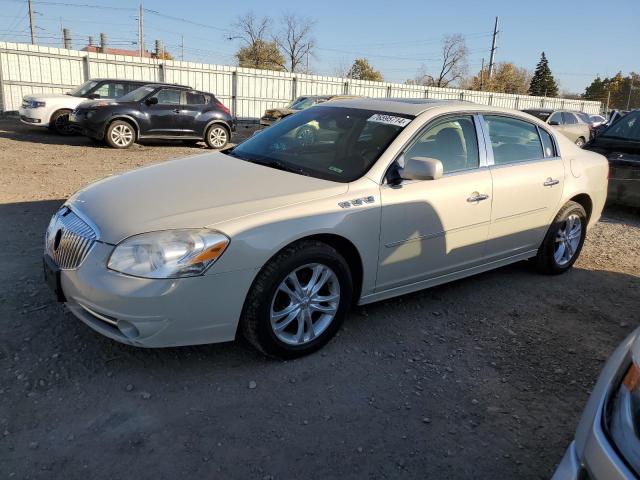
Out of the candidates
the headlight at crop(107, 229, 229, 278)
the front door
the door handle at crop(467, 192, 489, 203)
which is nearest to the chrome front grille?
the headlight at crop(107, 229, 229, 278)

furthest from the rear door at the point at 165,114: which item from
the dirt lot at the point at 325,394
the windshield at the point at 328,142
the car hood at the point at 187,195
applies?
the car hood at the point at 187,195

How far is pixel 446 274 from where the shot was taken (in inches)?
162

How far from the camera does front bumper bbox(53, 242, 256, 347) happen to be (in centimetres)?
277

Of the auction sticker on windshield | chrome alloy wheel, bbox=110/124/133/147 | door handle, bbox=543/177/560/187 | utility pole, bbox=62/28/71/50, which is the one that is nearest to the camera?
the auction sticker on windshield

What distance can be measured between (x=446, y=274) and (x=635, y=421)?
2655 millimetres

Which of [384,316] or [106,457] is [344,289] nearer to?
[384,316]

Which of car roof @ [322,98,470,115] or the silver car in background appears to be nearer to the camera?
the silver car in background

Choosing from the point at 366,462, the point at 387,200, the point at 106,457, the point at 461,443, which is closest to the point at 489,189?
the point at 387,200

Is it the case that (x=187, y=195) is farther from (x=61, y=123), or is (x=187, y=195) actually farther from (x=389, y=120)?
(x=61, y=123)

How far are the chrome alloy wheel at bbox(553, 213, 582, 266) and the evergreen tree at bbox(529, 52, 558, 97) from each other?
81.0 m

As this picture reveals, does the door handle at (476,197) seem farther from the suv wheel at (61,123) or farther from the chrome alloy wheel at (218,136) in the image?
the suv wheel at (61,123)

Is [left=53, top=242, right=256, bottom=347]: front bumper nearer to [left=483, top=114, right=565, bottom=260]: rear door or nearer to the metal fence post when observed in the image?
[left=483, top=114, right=565, bottom=260]: rear door

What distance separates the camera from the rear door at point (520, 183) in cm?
432

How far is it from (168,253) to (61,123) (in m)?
13.6
